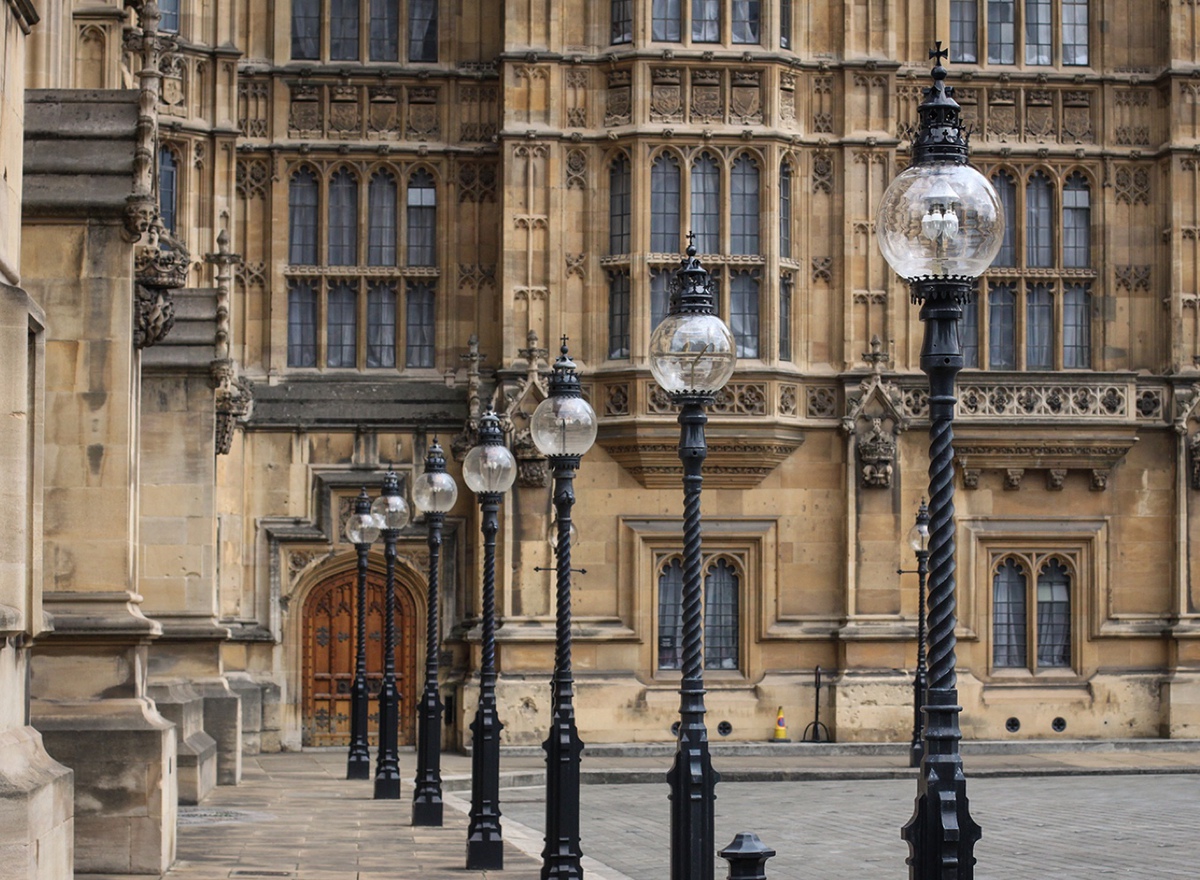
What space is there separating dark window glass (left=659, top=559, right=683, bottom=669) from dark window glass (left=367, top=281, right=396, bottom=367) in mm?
5552

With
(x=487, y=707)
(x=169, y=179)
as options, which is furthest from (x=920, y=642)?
(x=169, y=179)

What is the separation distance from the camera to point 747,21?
34438mm

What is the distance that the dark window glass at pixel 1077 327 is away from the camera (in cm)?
3594

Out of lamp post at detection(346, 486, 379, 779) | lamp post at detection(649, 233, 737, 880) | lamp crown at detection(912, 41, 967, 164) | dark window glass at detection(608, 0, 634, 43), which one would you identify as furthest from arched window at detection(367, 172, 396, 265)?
lamp crown at detection(912, 41, 967, 164)

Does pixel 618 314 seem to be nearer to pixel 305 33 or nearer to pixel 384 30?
pixel 384 30

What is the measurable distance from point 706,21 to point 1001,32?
5.27m

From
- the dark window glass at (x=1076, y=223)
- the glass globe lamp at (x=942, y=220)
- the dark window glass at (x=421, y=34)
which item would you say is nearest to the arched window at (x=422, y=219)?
the dark window glass at (x=421, y=34)

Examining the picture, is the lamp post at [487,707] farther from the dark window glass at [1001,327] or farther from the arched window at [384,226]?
the dark window glass at [1001,327]

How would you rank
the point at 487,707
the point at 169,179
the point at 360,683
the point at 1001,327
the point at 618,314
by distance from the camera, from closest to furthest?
the point at 487,707, the point at 360,683, the point at 169,179, the point at 618,314, the point at 1001,327

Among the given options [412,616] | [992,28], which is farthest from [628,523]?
[992,28]

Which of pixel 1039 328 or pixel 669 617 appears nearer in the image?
pixel 669 617

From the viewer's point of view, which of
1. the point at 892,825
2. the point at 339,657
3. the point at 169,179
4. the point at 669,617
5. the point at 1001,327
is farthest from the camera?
the point at 1001,327

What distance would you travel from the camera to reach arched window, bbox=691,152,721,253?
3416 cm

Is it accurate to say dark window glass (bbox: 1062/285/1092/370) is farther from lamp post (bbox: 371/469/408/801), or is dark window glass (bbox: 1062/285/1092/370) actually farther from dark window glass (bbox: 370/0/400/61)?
lamp post (bbox: 371/469/408/801)
